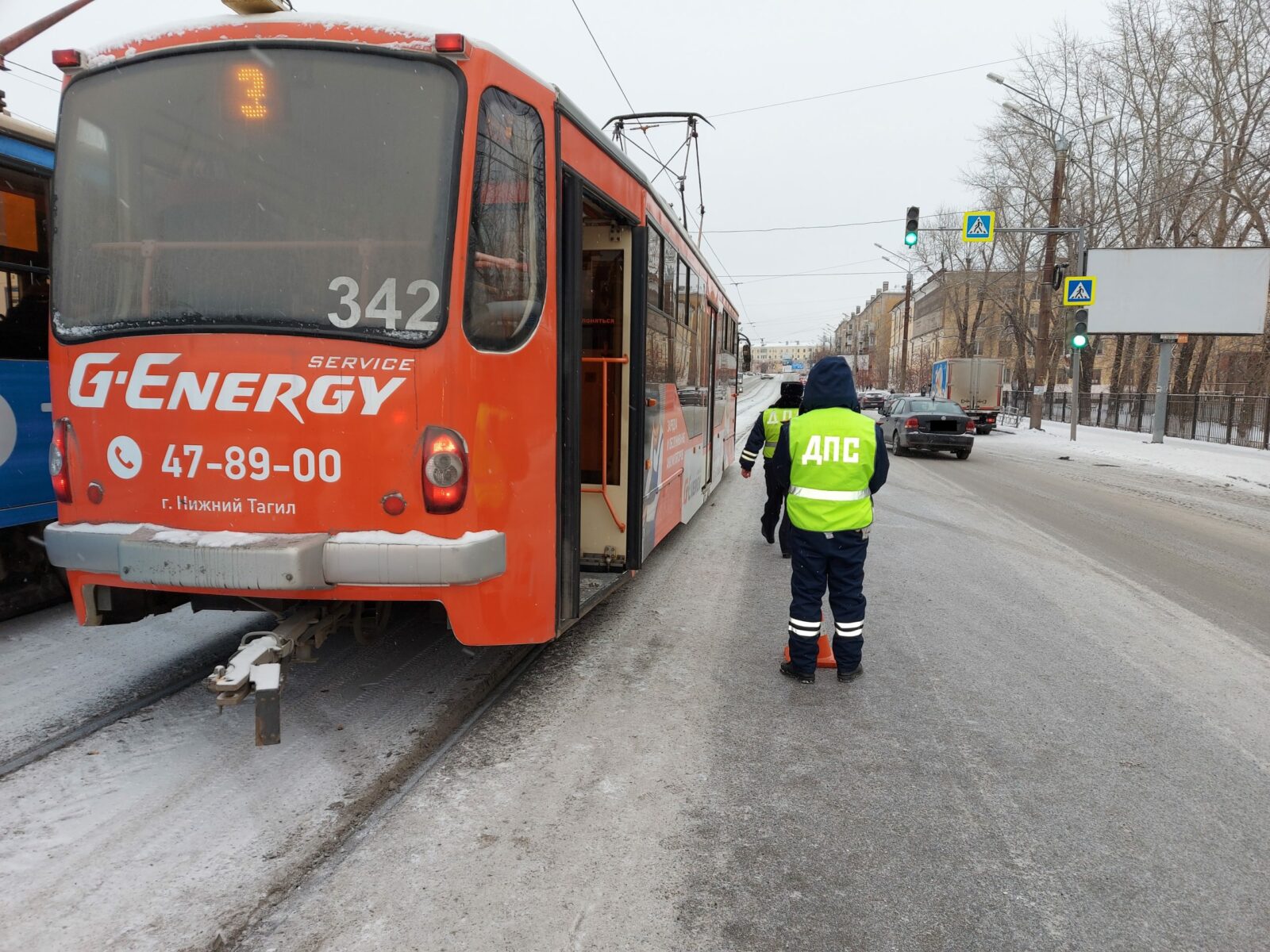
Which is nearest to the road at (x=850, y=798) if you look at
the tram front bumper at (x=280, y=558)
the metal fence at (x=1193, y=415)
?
the tram front bumper at (x=280, y=558)

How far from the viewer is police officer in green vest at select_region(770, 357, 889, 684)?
176 inches

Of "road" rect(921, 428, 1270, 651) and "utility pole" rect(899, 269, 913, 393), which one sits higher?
"utility pole" rect(899, 269, 913, 393)

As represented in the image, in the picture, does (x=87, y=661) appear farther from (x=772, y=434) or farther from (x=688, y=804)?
(x=772, y=434)

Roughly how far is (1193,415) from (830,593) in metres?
28.8

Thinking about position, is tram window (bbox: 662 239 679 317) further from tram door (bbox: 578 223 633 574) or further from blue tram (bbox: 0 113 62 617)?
blue tram (bbox: 0 113 62 617)

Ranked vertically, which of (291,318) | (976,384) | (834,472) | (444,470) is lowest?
(834,472)

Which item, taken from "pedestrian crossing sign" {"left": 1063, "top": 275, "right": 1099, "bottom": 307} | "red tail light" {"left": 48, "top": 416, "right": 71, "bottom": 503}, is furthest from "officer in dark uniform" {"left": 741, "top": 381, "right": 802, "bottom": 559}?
"pedestrian crossing sign" {"left": 1063, "top": 275, "right": 1099, "bottom": 307}

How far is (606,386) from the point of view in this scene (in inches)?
219

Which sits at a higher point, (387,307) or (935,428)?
(387,307)

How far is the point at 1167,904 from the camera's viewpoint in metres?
2.64

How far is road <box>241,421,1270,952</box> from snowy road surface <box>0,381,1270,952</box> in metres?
0.01

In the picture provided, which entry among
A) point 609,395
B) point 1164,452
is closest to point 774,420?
point 609,395

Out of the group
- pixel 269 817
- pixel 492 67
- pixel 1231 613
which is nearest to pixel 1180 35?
pixel 1231 613

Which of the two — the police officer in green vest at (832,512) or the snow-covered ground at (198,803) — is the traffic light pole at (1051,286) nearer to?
the police officer in green vest at (832,512)
